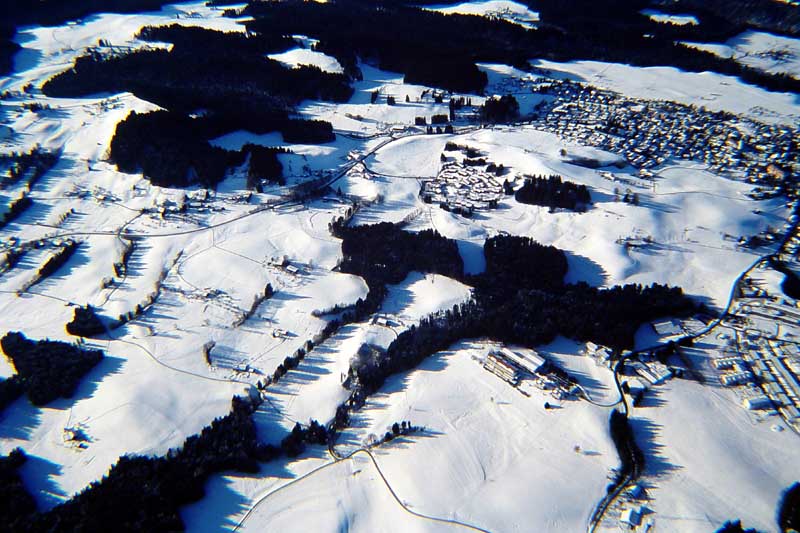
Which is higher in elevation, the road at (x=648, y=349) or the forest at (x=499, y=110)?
the forest at (x=499, y=110)

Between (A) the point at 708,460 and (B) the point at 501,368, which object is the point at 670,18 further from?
(A) the point at 708,460

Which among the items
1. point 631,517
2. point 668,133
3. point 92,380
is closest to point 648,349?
point 631,517

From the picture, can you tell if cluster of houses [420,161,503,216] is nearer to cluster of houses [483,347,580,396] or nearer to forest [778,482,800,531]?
cluster of houses [483,347,580,396]

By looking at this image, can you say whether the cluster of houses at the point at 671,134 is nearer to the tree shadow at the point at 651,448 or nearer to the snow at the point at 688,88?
the snow at the point at 688,88

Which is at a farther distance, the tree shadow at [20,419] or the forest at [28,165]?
the forest at [28,165]

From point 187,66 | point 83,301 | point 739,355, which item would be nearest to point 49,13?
point 187,66

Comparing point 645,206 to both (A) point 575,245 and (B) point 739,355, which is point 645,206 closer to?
(A) point 575,245

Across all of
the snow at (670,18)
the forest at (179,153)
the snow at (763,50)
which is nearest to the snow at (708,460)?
the forest at (179,153)
